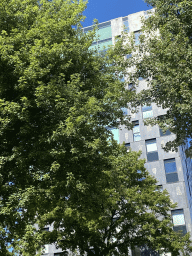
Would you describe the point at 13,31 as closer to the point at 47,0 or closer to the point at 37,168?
the point at 47,0

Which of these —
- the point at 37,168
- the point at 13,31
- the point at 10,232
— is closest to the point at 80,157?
the point at 37,168

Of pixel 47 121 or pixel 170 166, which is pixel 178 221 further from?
pixel 47 121

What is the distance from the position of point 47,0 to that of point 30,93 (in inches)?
241

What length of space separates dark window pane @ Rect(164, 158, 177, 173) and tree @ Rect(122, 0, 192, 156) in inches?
659

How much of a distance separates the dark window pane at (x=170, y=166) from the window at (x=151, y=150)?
4.02 feet

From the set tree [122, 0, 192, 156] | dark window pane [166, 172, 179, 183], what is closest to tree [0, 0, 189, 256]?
tree [122, 0, 192, 156]

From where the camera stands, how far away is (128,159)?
2102 cm

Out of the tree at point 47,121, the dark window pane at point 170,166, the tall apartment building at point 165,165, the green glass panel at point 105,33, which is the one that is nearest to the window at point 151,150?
the tall apartment building at point 165,165

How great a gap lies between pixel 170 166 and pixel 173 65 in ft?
64.8

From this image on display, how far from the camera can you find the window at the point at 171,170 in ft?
101

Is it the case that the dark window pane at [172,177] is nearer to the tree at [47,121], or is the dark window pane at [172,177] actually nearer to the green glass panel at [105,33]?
the tree at [47,121]

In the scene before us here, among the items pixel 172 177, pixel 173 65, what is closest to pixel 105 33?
pixel 172 177

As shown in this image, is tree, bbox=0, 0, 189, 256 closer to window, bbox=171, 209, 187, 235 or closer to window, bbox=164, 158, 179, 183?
window, bbox=171, 209, 187, 235

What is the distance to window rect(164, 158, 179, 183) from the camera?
30.9 meters
